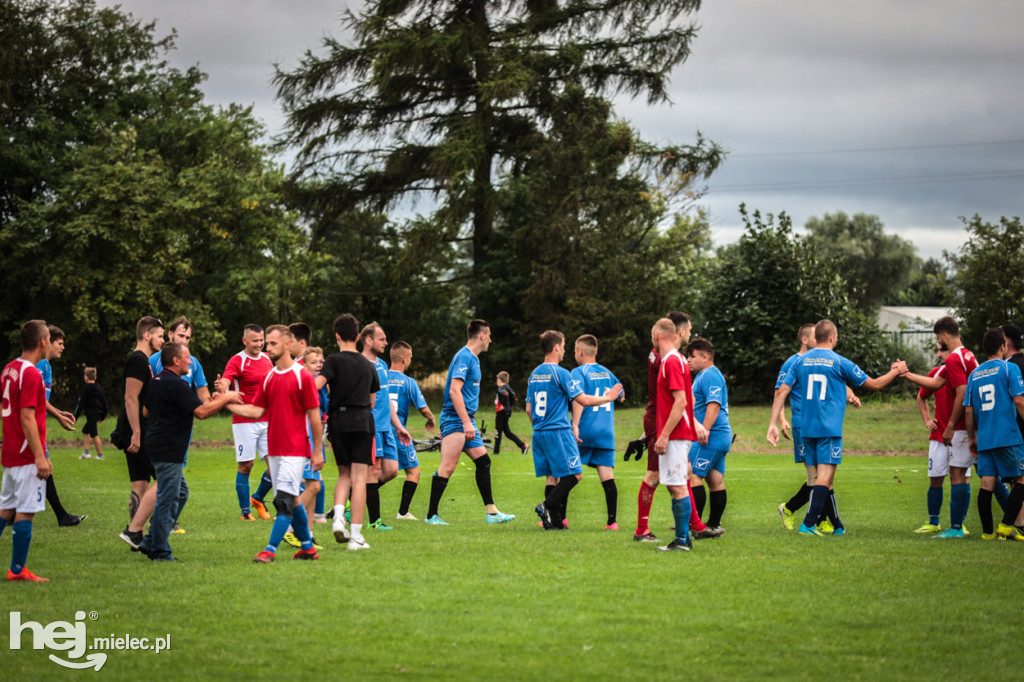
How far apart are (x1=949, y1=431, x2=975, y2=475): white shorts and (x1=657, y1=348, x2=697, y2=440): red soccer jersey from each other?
340cm

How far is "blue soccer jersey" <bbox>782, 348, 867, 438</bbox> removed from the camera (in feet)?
33.1

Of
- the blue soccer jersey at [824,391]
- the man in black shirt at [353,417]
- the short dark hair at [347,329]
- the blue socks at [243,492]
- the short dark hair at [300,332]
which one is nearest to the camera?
the man in black shirt at [353,417]

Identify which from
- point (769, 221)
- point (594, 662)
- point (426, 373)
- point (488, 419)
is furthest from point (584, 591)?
point (426, 373)

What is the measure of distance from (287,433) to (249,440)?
386cm

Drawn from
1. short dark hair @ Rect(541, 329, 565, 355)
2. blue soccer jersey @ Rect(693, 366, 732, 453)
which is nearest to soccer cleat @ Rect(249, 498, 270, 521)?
short dark hair @ Rect(541, 329, 565, 355)

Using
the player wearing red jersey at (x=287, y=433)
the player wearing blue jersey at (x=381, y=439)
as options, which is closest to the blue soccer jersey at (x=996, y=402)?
the player wearing blue jersey at (x=381, y=439)

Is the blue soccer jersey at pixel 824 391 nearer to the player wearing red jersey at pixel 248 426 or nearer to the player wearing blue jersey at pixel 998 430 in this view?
the player wearing blue jersey at pixel 998 430

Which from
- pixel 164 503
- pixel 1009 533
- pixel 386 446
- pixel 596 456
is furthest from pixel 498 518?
pixel 1009 533

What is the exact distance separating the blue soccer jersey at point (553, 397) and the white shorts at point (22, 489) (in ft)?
16.6

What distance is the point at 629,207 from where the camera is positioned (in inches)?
1527

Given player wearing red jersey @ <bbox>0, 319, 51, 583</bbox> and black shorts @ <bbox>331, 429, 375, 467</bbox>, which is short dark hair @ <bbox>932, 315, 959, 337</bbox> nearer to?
black shorts @ <bbox>331, 429, 375, 467</bbox>

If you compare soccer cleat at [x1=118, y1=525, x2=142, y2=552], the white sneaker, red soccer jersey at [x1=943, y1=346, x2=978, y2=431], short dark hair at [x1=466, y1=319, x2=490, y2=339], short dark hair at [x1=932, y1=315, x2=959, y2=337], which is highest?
short dark hair at [x1=466, y1=319, x2=490, y2=339]

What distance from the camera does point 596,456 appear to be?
11.2 meters

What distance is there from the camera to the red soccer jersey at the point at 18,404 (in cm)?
788
